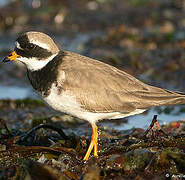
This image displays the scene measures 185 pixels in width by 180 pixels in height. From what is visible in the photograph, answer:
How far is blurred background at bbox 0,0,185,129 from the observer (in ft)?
33.9

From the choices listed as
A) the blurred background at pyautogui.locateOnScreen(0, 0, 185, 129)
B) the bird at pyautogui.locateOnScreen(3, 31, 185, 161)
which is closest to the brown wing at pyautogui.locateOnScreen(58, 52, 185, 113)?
the bird at pyautogui.locateOnScreen(3, 31, 185, 161)

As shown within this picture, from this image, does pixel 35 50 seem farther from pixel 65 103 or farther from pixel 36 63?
pixel 65 103

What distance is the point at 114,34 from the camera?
12539 millimetres

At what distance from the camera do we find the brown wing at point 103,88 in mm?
5418

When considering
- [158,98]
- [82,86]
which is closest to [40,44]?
[82,86]

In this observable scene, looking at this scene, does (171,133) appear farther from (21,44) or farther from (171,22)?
(171,22)

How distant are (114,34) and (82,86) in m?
7.34

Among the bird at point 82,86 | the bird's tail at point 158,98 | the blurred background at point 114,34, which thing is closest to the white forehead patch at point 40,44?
the bird at point 82,86

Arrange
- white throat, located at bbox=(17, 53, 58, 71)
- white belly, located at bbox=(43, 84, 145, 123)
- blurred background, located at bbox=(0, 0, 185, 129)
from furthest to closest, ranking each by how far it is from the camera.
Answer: blurred background, located at bbox=(0, 0, 185, 129)
white throat, located at bbox=(17, 53, 58, 71)
white belly, located at bbox=(43, 84, 145, 123)

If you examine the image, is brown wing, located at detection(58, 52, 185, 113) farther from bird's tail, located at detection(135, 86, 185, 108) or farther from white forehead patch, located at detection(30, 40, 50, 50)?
white forehead patch, located at detection(30, 40, 50, 50)

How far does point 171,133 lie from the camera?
6508 mm

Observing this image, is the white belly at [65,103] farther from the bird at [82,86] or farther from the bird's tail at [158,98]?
the bird's tail at [158,98]

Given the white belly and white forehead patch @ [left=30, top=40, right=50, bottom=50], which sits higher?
white forehead patch @ [left=30, top=40, right=50, bottom=50]

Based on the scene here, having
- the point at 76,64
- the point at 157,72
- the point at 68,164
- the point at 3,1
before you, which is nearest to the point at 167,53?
the point at 157,72
